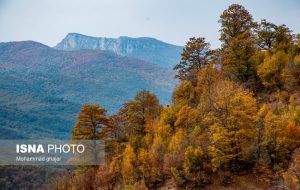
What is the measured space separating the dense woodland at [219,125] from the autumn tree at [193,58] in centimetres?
17

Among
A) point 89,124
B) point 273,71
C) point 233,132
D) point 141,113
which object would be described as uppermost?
point 273,71

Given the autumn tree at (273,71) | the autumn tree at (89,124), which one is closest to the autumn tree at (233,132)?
the autumn tree at (273,71)

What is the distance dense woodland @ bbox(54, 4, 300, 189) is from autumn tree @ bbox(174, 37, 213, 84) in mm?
174

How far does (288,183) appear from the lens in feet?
94.0

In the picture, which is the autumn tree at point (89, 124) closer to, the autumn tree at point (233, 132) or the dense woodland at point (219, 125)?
the dense woodland at point (219, 125)

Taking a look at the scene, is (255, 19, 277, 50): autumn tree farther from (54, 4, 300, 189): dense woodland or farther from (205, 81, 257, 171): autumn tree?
(205, 81, 257, 171): autumn tree

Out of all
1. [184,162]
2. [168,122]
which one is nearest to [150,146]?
[168,122]

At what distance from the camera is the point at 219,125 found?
34594 millimetres

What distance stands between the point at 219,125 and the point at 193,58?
29.7 metres

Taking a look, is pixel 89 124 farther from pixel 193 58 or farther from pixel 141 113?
pixel 193 58

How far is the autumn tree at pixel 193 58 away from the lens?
6159 centimetres

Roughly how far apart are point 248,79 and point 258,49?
7.72 meters

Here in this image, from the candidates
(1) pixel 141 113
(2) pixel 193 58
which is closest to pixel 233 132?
(1) pixel 141 113

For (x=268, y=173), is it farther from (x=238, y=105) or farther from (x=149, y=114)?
A: (x=149, y=114)
